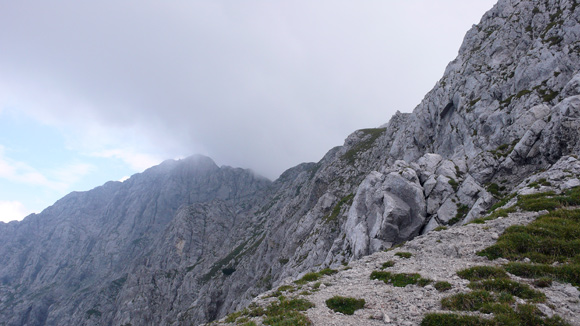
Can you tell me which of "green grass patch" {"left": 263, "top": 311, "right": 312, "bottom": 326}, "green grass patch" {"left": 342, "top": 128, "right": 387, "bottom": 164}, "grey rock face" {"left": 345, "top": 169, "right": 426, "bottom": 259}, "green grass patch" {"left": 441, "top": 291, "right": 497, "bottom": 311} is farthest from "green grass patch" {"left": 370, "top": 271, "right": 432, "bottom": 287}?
"green grass patch" {"left": 342, "top": 128, "right": 387, "bottom": 164}

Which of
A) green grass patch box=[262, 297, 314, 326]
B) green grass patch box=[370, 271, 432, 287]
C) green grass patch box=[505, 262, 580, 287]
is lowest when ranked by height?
green grass patch box=[505, 262, 580, 287]

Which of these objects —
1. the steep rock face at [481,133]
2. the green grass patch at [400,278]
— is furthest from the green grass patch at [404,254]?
the steep rock face at [481,133]

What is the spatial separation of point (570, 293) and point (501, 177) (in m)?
30.4

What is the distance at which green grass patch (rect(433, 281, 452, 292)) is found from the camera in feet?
44.5

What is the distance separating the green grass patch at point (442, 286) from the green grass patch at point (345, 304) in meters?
3.80

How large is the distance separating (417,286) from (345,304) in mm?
4154

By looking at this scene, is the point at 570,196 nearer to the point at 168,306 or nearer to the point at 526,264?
the point at 526,264

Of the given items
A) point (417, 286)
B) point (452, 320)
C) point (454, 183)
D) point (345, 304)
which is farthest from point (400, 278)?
point (454, 183)

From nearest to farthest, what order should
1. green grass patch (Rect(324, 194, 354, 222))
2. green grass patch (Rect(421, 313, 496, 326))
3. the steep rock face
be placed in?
green grass patch (Rect(421, 313, 496, 326)) < the steep rock face < green grass patch (Rect(324, 194, 354, 222))

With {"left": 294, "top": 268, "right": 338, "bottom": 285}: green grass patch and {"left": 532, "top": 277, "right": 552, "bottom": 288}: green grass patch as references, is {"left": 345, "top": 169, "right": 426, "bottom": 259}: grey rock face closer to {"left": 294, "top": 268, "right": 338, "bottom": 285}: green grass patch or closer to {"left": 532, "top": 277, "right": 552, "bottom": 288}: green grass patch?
{"left": 294, "top": 268, "right": 338, "bottom": 285}: green grass patch

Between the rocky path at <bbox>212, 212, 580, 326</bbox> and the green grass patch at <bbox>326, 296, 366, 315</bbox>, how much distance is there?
304 millimetres

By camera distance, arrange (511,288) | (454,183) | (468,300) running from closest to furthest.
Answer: (468,300), (511,288), (454,183)

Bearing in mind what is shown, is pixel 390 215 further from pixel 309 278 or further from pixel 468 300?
pixel 468 300

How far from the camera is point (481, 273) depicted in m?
14.3
